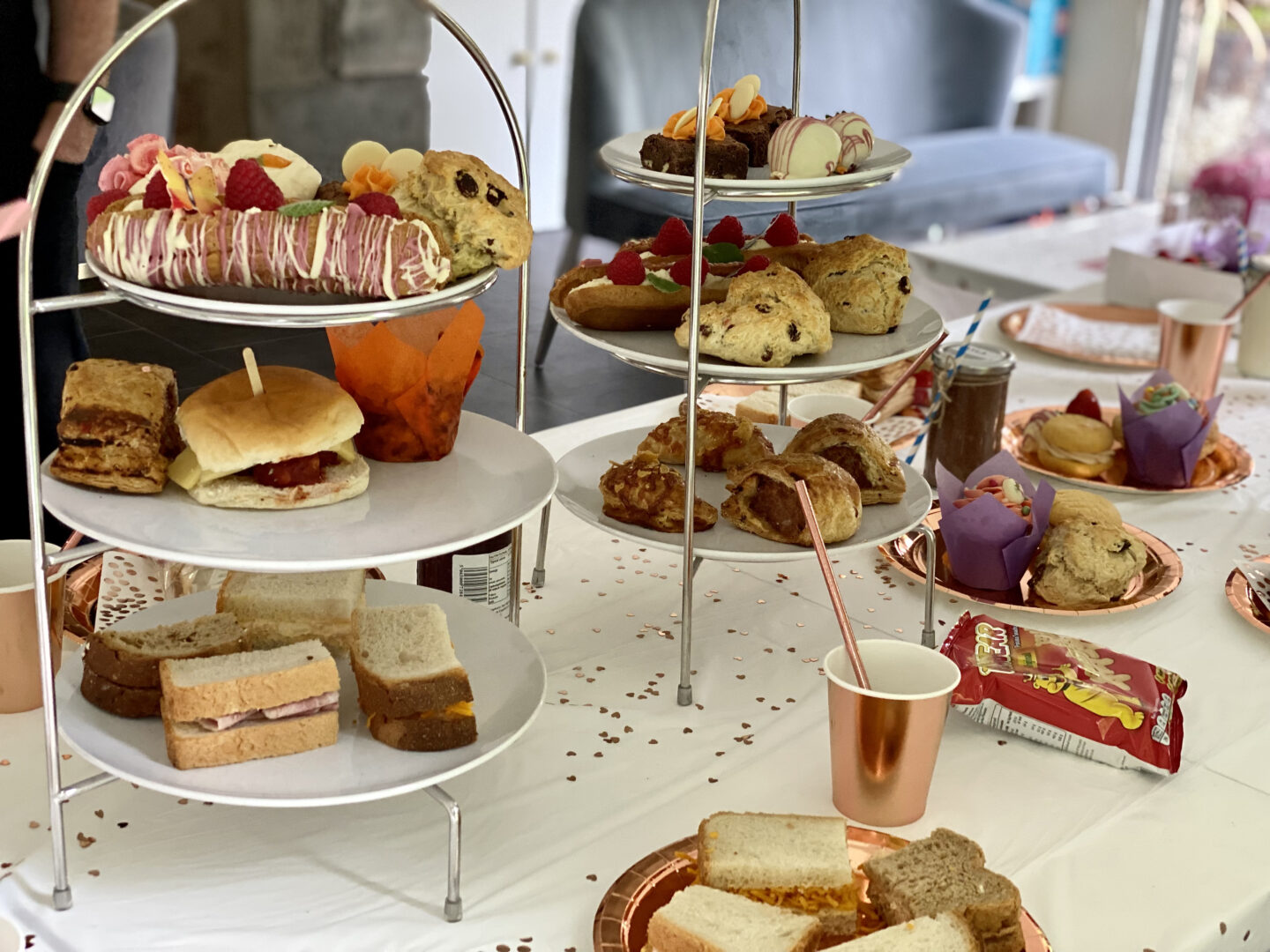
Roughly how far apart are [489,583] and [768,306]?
41 cm

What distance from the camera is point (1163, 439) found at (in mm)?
1926

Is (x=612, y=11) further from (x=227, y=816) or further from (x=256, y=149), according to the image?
(x=227, y=816)

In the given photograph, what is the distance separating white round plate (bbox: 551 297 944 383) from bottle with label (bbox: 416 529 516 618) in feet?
0.78

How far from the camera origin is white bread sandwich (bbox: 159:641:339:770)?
107 cm

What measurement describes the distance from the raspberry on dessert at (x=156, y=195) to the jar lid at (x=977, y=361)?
1.12 metres

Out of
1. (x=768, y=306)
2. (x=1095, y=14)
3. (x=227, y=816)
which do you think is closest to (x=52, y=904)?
(x=227, y=816)

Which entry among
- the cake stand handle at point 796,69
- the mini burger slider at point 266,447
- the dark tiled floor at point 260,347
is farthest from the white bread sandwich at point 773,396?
the mini burger slider at point 266,447

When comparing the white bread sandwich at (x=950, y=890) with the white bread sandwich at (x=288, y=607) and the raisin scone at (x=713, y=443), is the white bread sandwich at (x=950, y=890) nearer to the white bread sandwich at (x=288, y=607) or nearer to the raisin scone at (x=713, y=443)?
the white bread sandwich at (x=288, y=607)

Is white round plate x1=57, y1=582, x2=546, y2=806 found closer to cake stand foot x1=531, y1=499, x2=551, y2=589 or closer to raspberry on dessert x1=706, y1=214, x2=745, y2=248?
cake stand foot x1=531, y1=499, x2=551, y2=589

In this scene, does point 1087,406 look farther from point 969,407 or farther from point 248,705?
point 248,705

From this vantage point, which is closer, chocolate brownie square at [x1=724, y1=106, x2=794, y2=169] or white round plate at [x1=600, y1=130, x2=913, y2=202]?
white round plate at [x1=600, y1=130, x2=913, y2=202]

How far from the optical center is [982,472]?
1.67 m

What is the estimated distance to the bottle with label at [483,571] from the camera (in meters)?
1.41

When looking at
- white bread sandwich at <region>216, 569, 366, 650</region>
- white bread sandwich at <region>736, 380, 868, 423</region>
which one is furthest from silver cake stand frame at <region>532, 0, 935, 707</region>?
white bread sandwich at <region>736, 380, 868, 423</region>
